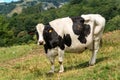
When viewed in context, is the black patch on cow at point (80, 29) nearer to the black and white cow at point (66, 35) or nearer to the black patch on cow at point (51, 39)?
the black and white cow at point (66, 35)

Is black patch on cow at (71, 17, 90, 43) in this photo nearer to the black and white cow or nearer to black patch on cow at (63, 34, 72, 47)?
the black and white cow

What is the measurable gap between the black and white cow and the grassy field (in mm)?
892

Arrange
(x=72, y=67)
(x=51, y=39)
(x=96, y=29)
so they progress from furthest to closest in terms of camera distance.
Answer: (x=72, y=67)
(x=96, y=29)
(x=51, y=39)

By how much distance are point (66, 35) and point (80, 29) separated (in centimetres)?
70

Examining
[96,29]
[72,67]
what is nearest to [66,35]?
[96,29]

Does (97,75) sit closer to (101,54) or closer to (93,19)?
(93,19)

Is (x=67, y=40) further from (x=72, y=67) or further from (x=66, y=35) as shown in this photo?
(x=72, y=67)

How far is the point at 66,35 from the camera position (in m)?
15.1

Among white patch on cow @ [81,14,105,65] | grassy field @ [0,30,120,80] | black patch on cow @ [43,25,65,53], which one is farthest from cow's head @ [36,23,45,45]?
white patch on cow @ [81,14,105,65]

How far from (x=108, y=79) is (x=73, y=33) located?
13.0 feet

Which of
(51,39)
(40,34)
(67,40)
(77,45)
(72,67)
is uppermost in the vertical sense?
(40,34)

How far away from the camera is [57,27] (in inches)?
597

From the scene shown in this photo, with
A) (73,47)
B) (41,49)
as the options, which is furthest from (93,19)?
(41,49)

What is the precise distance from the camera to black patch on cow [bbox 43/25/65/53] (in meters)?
15.0
